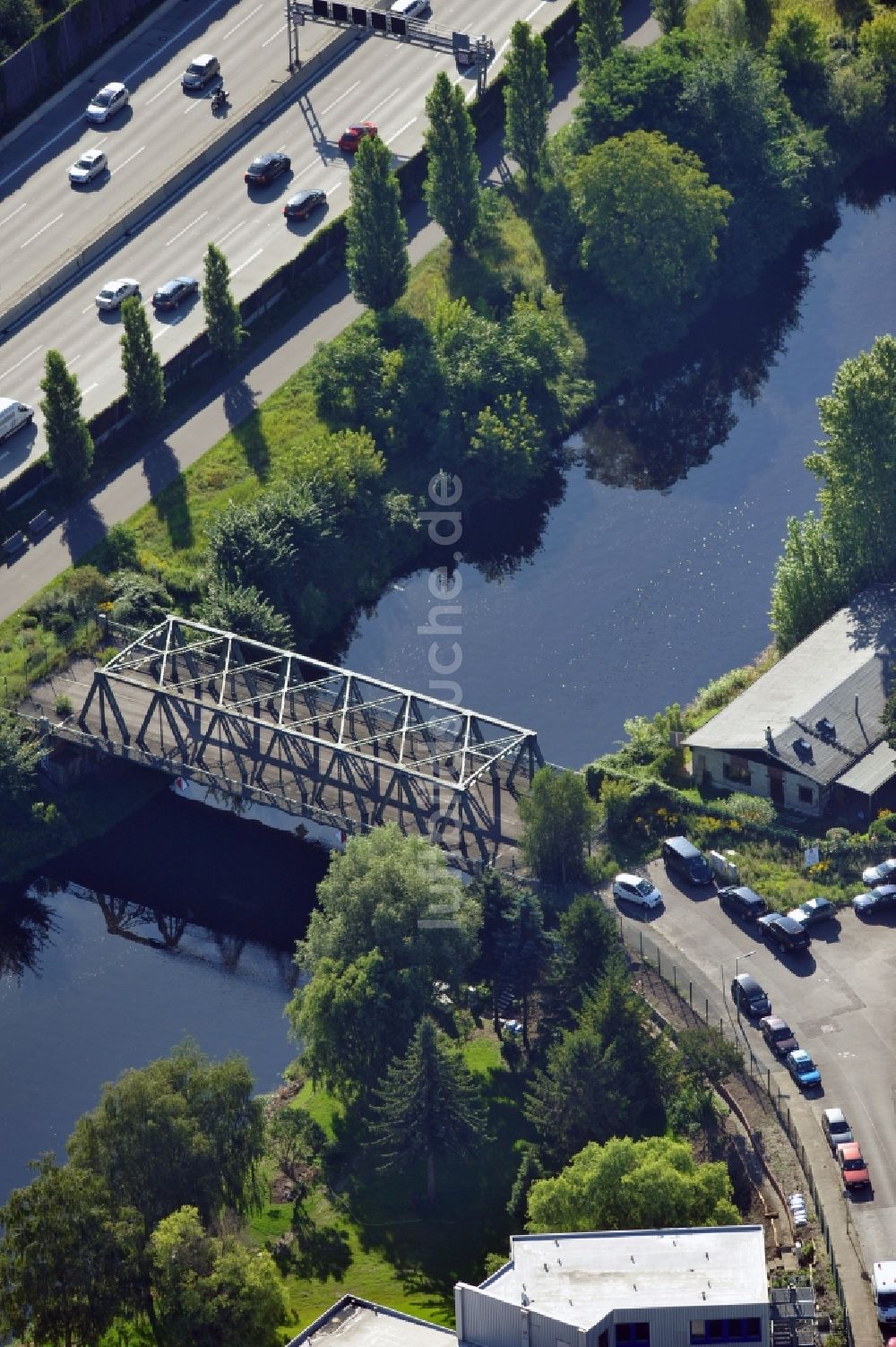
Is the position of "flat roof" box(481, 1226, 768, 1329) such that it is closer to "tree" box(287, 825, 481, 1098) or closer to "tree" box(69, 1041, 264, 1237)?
"tree" box(69, 1041, 264, 1237)

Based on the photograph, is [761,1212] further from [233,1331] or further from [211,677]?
[211,677]

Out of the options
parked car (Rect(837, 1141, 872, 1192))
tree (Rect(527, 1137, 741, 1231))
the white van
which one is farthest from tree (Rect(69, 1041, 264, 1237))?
the white van

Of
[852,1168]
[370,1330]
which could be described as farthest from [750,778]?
[370,1330]

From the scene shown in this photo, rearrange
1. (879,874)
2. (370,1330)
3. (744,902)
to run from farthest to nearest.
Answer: (879,874)
(744,902)
(370,1330)

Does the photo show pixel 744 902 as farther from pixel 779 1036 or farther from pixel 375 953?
pixel 375 953

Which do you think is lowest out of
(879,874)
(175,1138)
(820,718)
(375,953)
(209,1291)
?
(209,1291)

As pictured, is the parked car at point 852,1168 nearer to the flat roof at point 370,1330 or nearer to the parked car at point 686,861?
the flat roof at point 370,1330
